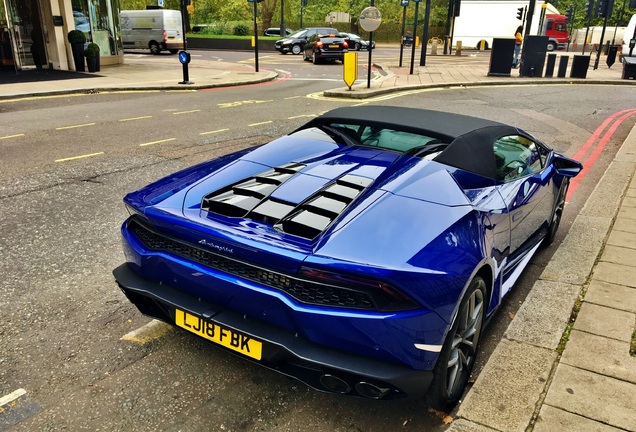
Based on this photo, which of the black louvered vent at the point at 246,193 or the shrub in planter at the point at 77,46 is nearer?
the black louvered vent at the point at 246,193

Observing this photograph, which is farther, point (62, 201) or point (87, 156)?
point (87, 156)

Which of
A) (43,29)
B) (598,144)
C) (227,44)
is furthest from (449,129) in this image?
(227,44)

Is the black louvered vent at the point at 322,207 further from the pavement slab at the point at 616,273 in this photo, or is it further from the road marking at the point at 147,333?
the pavement slab at the point at 616,273

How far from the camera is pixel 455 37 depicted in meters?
45.5

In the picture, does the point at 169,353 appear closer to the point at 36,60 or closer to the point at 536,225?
the point at 536,225

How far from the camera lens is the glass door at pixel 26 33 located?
1783 centimetres

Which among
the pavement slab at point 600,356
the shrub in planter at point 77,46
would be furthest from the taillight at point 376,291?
the shrub in planter at point 77,46

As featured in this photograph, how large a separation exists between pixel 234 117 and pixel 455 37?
3931 centimetres

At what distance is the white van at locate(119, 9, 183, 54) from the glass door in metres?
12.7

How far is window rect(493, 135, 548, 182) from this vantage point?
3.47m

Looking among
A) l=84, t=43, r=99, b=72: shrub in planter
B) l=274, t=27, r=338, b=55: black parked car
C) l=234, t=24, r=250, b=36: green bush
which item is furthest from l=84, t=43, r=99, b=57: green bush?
l=234, t=24, r=250, b=36: green bush

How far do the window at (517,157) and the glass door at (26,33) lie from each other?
1900 centimetres

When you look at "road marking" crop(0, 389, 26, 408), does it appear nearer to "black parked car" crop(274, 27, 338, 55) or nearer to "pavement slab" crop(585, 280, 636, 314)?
"pavement slab" crop(585, 280, 636, 314)

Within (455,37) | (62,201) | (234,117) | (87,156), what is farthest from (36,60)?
(455,37)
